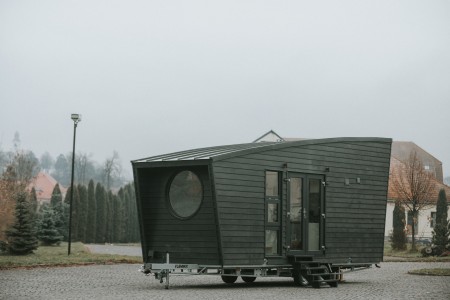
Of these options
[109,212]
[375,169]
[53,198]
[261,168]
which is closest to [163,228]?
[261,168]

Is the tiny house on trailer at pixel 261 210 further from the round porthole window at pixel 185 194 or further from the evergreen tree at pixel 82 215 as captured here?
the evergreen tree at pixel 82 215

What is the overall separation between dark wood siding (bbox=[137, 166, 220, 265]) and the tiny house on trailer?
20 millimetres

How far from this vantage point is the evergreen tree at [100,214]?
45906 millimetres

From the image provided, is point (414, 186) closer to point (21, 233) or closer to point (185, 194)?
point (21, 233)

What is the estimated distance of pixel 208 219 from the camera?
14.2 meters

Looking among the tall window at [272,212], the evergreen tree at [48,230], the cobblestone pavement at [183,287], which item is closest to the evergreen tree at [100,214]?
the evergreen tree at [48,230]

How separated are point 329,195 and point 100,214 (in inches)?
1257

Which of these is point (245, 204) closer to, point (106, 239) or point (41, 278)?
point (41, 278)

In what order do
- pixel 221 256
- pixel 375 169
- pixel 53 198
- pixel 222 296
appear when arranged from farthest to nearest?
1. pixel 53 198
2. pixel 375 169
3. pixel 221 256
4. pixel 222 296

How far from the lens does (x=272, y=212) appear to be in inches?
591

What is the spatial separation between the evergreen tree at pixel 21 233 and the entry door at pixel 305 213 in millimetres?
12713

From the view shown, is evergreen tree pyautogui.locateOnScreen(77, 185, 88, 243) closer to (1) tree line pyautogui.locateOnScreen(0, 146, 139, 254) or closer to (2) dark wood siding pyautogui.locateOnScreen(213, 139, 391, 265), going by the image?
(1) tree line pyautogui.locateOnScreen(0, 146, 139, 254)

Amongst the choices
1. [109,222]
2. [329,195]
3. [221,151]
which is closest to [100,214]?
[109,222]

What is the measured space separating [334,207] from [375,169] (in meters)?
1.66
